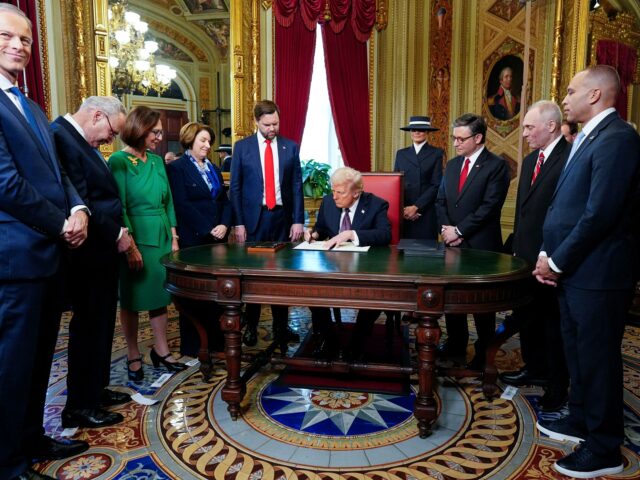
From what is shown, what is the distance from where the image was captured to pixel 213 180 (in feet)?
12.4

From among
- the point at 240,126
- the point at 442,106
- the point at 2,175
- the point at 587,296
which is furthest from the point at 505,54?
the point at 2,175

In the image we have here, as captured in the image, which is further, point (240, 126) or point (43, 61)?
point (240, 126)

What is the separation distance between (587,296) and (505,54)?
5158 millimetres

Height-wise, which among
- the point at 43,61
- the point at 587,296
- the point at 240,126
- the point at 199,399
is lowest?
the point at 199,399

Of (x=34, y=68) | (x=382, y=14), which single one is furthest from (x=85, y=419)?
(x=382, y=14)

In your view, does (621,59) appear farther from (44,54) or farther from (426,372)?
(44,54)

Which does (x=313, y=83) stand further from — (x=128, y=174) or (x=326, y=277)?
(x=326, y=277)

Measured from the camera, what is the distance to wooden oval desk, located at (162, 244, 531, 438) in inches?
91.3

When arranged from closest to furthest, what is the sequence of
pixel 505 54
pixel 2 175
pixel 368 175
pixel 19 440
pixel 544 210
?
pixel 2 175 → pixel 19 440 → pixel 544 210 → pixel 368 175 → pixel 505 54

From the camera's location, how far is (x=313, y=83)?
6.92 metres

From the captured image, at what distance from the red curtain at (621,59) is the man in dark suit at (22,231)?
5.70 meters

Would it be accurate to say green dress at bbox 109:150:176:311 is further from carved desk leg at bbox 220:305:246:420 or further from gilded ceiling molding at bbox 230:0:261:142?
gilded ceiling molding at bbox 230:0:261:142

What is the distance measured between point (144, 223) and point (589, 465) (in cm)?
281

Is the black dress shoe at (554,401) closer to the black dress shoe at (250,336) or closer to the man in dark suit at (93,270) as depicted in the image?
the black dress shoe at (250,336)
